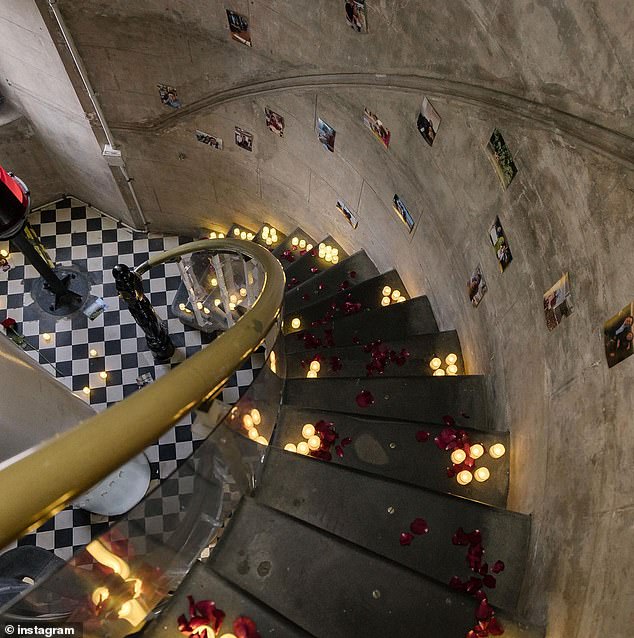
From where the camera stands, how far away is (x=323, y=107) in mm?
3934

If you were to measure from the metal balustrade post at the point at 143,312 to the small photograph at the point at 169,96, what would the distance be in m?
1.71

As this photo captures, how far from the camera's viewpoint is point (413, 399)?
11.0ft

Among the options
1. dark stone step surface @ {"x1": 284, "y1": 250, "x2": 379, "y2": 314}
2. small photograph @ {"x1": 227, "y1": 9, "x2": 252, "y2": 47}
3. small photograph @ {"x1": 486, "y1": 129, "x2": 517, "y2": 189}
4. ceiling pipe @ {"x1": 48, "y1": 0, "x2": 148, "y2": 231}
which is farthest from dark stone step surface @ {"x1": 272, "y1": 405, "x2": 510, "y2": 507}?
ceiling pipe @ {"x1": 48, "y1": 0, "x2": 148, "y2": 231}

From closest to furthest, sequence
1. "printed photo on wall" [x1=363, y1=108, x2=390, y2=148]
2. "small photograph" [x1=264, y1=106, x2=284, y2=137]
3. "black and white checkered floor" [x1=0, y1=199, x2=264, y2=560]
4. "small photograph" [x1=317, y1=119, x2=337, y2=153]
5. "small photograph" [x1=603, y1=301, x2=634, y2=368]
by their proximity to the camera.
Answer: "small photograph" [x1=603, y1=301, x2=634, y2=368], "printed photo on wall" [x1=363, y1=108, x2=390, y2=148], "small photograph" [x1=317, y1=119, x2=337, y2=153], "small photograph" [x1=264, y1=106, x2=284, y2=137], "black and white checkered floor" [x1=0, y1=199, x2=264, y2=560]

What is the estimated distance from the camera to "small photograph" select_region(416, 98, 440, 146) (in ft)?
9.38

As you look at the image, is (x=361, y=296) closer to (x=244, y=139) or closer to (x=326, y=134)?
(x=326, y=134)

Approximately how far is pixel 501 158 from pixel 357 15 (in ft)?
4.06

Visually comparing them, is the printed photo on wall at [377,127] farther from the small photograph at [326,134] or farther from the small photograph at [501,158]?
the small photograph at [501,158]

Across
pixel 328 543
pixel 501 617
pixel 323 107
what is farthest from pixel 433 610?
pixel 323 107

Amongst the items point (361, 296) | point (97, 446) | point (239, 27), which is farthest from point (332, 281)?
point (97, 446)

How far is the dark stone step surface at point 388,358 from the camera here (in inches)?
148

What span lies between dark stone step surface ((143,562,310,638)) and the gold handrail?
1.31 meters

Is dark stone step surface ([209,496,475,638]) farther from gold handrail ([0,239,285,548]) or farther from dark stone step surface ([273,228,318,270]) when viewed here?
dark stone step surface ([273,228,318,270])

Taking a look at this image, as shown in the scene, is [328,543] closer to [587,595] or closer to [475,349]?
[587,595]
